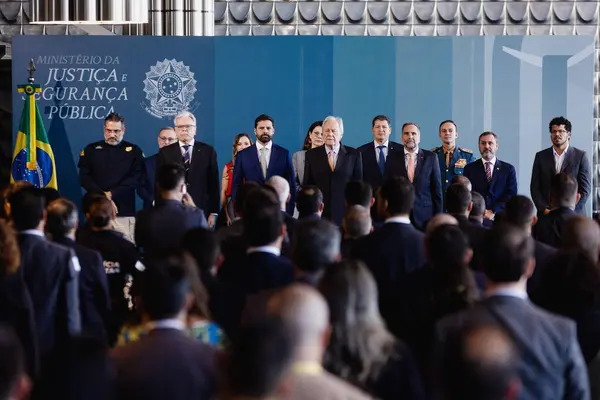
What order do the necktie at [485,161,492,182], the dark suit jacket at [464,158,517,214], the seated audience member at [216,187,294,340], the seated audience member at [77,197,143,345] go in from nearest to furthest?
1. the seated audience member at [216,187,294,340]
2. the seated audience member at [77,197,143,345]
3. the dark suit jacket at [464,158,517,214]
4. the necktie at [485,161,492,182]

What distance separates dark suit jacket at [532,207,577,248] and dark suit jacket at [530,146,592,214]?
3955mm

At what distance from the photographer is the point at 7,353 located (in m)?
3.09

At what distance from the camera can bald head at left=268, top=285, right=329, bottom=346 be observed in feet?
11.0

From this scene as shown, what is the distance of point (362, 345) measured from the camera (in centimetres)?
420

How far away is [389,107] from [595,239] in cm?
744

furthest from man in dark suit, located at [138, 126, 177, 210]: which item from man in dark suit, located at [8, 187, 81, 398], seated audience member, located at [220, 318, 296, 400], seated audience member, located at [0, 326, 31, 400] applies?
seated audience member, located at [220, 318, 296, 400]

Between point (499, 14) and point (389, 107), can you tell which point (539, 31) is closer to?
point (499, 14)

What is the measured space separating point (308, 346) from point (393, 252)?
3.05 m

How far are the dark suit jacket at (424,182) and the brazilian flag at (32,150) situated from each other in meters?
3.40

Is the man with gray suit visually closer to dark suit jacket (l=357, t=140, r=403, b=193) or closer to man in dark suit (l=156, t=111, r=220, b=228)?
dark suit jacket (l=357, t=140, r=403, b=193)

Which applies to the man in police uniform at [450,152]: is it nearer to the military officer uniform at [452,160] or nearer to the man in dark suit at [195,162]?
the military officer uniform at [452,160]

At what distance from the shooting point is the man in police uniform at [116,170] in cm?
1273

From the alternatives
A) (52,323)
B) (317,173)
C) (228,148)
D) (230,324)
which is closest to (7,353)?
(230,324)

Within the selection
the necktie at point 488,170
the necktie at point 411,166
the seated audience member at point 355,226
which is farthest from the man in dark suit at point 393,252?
the necktie at point 488,170
